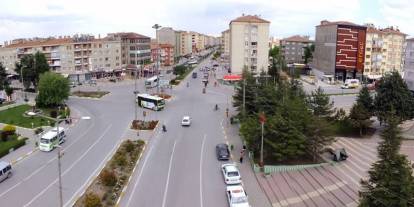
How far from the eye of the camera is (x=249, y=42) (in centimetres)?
8662

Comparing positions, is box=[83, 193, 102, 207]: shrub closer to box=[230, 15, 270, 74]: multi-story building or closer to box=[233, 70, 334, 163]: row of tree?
box=[233, 70, 334, 163]: row of tree

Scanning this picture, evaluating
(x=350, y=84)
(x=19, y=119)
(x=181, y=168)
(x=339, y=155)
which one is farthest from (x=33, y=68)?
(x=350, y=84)

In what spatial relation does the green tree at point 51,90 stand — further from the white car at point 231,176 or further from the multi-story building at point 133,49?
the multi-story building at point 133,49

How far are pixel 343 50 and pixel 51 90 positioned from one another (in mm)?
58979

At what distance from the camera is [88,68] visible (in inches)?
3474

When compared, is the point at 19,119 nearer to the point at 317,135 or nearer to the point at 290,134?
the point at 290,134

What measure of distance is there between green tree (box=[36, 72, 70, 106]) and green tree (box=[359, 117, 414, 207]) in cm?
4563

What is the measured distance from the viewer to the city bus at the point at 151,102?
171 feet

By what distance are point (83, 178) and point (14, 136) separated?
15328 millimetres

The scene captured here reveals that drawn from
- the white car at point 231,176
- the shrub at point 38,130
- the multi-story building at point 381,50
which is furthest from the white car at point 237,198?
the multi-story building at point 381,50

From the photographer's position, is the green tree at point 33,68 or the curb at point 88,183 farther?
the green tree at point 33,68

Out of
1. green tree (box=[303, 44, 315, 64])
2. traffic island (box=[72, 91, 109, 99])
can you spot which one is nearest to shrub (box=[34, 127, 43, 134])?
traffic island (box=[72, 91, 109, 99])

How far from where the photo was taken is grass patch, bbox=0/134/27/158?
34.0 m

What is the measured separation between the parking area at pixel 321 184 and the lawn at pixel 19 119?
1133 inches
